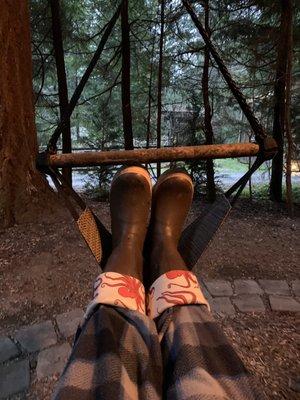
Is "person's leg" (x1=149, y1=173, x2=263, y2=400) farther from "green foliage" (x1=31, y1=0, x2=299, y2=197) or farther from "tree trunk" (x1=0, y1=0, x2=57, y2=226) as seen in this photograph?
"green foliage" (x1=31, y1=0, x2=299, y2=197)

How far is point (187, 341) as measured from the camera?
2.26ft

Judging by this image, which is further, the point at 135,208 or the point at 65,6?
the point at 65,6

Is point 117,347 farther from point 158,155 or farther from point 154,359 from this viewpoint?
point 158,155

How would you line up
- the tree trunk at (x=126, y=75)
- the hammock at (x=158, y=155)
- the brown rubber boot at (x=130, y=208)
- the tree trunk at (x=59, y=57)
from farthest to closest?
the tree trunk at (x=126, y=75)
the tree trunk at (x=59, y=57)
the brown rubber boot at (x=130, y=208)
the hammock at (x=158, y=155)

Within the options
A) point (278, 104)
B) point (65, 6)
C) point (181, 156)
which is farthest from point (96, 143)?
point (181, 156)

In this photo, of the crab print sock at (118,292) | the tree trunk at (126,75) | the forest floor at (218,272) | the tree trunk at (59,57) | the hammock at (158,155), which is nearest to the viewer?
the crab print sock at (118,292)

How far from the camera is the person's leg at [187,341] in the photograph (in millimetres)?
588

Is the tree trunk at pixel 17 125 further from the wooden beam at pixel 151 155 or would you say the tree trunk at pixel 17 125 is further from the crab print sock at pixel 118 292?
the crab print sock at pixel 118 292

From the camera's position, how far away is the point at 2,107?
2.16 metres

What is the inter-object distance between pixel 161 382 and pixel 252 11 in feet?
12.3

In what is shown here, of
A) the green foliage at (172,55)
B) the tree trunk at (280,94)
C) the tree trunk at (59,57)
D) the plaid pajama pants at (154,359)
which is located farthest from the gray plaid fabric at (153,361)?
the green foliage at (172,55)

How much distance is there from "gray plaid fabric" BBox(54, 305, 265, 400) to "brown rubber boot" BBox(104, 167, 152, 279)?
31cm

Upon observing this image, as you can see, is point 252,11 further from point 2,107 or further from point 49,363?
point 49,363

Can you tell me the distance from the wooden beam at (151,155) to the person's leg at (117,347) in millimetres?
287
